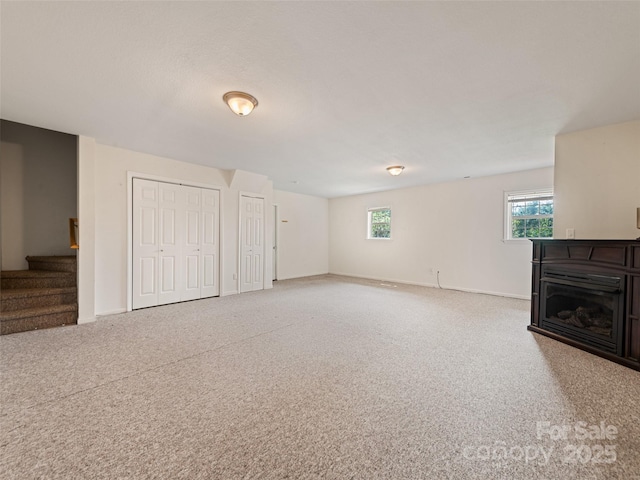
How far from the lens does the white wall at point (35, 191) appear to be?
393 cm

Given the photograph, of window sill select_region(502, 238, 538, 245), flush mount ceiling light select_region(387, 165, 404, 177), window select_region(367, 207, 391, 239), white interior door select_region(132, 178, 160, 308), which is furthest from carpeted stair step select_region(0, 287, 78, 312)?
window sill select_region(502, 238, 538, 245)

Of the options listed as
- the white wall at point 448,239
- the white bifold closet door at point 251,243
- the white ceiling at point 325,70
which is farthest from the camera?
the white bifold closet door at point 251,243

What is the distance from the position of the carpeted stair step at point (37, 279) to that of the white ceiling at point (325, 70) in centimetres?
200

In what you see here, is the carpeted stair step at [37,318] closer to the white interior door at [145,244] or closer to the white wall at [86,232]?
the white wall at [86,232]

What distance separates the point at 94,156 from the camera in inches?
143

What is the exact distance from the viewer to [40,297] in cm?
338

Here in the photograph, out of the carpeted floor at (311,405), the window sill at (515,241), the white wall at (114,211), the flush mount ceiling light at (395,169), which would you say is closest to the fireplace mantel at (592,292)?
the carpeted floor at (311,405)

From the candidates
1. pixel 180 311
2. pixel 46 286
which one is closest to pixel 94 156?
pixel 46 286

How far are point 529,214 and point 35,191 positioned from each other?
865 centimetres

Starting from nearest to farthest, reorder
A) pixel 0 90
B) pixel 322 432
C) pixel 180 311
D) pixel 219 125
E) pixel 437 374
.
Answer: pixel 322 432 → pixel 437 374 → pixel 0 90 → pixel 219 125 → pixel 180 311

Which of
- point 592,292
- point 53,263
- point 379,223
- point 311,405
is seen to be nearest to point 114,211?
point 53,263

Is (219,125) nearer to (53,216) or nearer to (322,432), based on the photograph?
(322,432)

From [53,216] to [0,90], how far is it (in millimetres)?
2662

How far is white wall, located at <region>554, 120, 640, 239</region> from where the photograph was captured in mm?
2838
